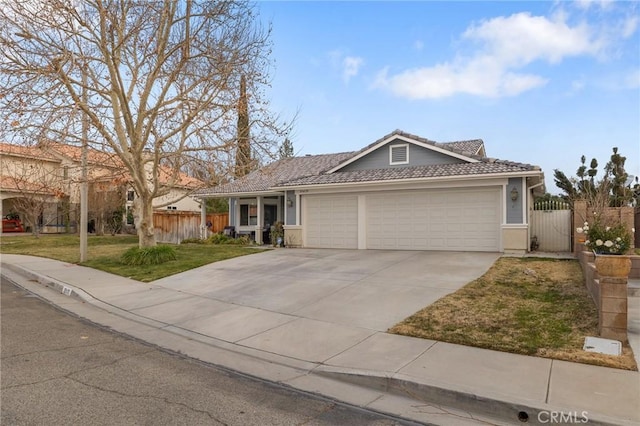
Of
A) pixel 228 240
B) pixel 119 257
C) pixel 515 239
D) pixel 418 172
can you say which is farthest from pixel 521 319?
pixel 228 240

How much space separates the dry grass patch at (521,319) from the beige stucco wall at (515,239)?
4207 millimetres

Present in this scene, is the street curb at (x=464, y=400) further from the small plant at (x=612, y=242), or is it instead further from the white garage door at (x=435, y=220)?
the white garage door at (x=435, y=220)

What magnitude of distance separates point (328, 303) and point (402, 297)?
1.53 metres

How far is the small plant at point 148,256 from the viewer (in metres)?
14.1

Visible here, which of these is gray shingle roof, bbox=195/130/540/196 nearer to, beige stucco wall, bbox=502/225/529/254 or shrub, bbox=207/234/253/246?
beige stucco wall, bbox=502/225/529/254

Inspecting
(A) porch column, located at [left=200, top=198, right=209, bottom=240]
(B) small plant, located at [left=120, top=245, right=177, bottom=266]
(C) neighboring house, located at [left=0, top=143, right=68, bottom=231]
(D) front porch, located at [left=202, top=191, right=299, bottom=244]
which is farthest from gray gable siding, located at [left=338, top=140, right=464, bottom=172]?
(C) neighboring house, located at [left=0, top=143, right=68, bottom=231]

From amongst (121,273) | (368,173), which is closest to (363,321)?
(121,273)

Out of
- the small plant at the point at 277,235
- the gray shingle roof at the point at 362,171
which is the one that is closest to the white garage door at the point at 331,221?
the gray shingle roof at the point at 362,171

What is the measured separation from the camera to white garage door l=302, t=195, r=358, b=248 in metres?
18.0

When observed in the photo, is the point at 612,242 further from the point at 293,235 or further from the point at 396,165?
the point at 293,235

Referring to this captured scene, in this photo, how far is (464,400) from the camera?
176 inches

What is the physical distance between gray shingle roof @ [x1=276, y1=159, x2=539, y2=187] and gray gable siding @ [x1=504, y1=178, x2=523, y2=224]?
0.48m

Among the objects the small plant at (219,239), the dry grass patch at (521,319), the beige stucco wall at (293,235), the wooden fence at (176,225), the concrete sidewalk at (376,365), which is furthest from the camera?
the wooden fence at (176,225)

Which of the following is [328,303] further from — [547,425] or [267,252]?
[267,252]
